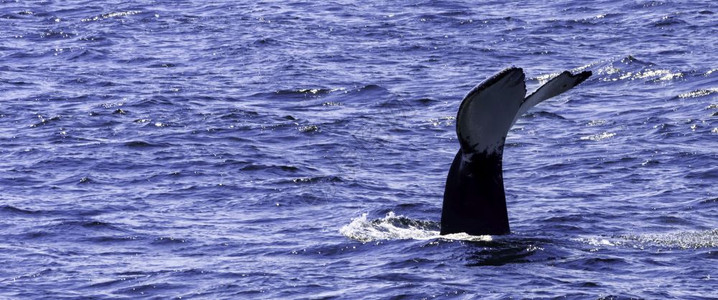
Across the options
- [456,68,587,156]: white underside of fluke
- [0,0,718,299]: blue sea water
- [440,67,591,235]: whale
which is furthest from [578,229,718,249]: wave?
[456,68,587,156]: white underside of fluke

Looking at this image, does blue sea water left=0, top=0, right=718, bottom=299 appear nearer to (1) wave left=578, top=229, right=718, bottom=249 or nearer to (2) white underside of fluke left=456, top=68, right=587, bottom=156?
(1) wave left=578, top=229, right=718, bottom=249

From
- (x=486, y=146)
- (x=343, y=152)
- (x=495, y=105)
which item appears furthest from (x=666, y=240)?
(x=343, y=152)

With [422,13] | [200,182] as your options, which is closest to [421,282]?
[200,182]

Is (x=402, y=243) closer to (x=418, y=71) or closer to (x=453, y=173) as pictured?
(x=453, y=173)

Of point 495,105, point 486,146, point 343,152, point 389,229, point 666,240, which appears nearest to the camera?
point 495,105

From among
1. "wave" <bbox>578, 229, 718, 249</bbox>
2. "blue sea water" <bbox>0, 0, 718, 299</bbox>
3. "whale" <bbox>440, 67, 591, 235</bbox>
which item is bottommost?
"blue sea water" <bbox>0, 0, 718, 299</bbox>

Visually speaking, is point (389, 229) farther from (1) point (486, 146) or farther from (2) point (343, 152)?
(2) point (343, 152)

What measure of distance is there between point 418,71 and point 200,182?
28.4 ft

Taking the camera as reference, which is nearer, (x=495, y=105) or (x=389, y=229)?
(x=495, y=105)

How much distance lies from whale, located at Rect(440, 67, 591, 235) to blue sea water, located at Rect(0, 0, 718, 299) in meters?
0.27

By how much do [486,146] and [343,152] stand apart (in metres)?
7.85

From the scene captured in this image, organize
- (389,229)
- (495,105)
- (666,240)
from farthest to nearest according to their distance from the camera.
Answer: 1. (389,229)
2. (666,240)
3. (495,105)

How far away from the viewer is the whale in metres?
11.5

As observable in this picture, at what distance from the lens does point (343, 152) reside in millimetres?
19797
